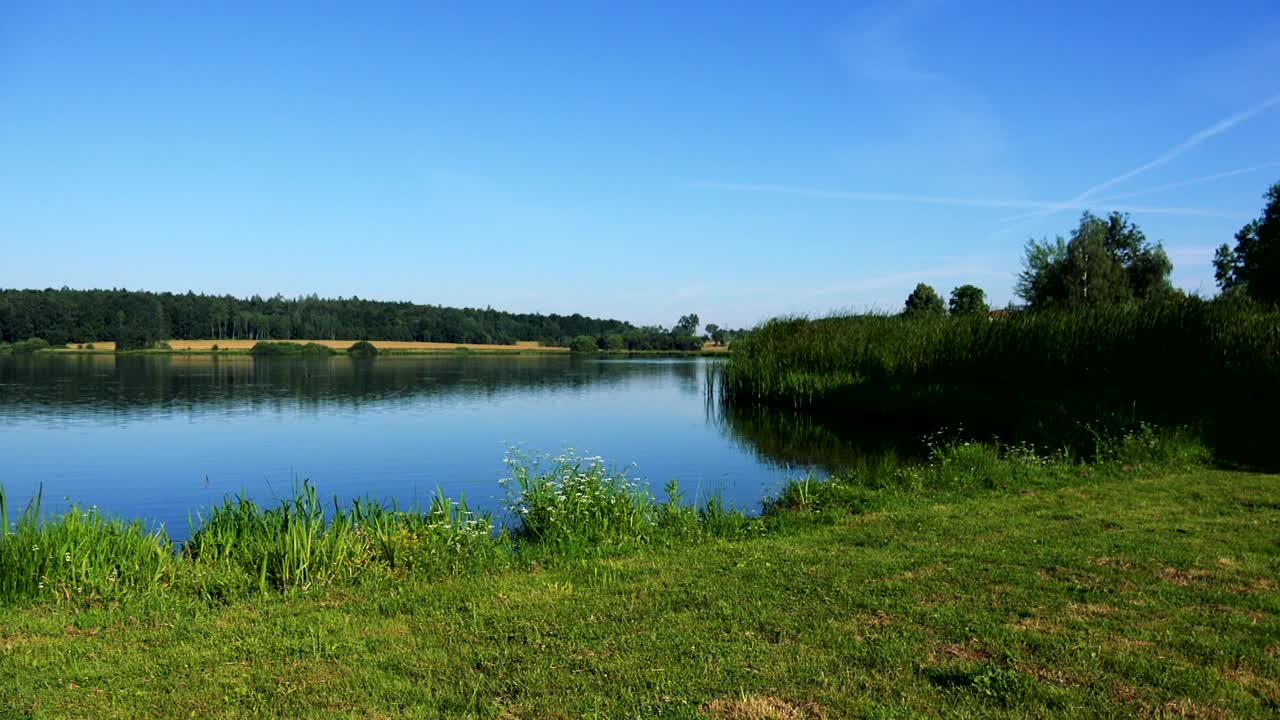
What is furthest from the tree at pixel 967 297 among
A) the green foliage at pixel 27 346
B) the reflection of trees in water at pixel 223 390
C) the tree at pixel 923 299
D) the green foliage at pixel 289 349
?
the green foliage at pixel 27 346

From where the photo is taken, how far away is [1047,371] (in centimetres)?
2323

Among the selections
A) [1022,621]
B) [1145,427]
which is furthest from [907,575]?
[1145,427]

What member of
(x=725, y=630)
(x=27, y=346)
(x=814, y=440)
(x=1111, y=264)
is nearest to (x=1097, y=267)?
(x=1111, y=264)

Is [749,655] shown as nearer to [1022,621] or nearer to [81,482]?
[1022,621]

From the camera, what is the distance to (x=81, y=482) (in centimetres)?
1750

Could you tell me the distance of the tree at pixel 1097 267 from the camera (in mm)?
63375

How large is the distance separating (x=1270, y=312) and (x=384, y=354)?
374 ft

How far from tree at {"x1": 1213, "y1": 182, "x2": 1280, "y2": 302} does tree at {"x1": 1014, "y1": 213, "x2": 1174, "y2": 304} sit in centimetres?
497

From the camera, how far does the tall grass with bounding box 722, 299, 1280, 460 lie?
57.1ft

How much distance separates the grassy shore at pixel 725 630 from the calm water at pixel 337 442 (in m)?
6.13

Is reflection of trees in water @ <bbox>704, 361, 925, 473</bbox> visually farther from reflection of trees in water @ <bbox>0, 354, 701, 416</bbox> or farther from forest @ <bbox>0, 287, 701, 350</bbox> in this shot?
forest @ <bbox>0, 287, 701, 350</bbox>

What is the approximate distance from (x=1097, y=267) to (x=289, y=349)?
341ft

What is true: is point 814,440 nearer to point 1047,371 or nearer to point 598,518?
point 1047,371

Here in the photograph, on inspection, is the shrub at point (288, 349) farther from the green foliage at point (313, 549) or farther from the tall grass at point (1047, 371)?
the green foliage at point (313, 549)
